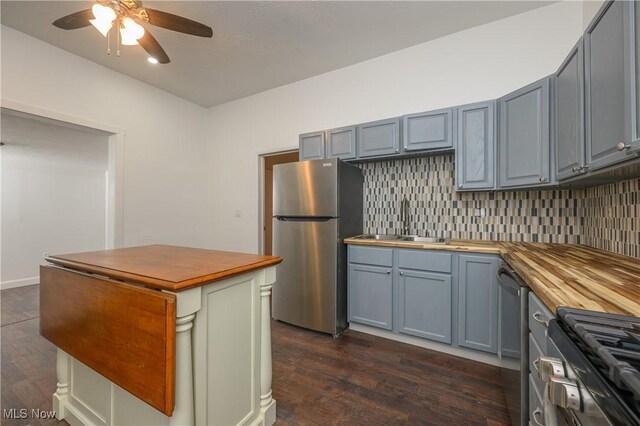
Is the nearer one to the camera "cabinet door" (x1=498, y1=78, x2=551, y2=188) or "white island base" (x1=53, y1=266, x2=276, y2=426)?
"white island base" (x1=53, y1=266, x2=276, y2=426)

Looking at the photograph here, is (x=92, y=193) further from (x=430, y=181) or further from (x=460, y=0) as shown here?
(x=460, y=0)

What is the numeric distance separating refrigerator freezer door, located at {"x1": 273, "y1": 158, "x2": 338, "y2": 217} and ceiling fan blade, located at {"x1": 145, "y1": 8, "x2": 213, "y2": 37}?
131 centimetres

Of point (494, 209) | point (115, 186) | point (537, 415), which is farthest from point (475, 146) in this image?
point (115, 186)

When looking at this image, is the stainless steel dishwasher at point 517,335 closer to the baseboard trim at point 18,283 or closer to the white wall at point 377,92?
the white wall at point 377,92

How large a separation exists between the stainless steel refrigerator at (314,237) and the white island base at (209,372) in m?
1.17

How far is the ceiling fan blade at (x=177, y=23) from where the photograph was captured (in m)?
1.71

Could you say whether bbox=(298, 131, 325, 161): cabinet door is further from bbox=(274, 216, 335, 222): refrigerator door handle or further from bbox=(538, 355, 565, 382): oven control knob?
bbox=(538, 355, 565, 382): oven control knob

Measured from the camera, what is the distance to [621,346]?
0.57 metres

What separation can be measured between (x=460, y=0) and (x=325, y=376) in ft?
10.1

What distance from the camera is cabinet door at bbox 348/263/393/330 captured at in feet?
7.98

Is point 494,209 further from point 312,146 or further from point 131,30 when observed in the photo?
point 131,30

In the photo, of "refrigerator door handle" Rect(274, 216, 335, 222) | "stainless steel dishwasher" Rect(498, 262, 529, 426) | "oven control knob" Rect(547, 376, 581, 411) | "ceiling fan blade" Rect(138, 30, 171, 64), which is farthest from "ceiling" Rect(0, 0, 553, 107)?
"oven control knob" Rect(547, 376, 581, 411)

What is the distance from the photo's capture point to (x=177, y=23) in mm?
1772

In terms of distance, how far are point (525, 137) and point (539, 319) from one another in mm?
1559
